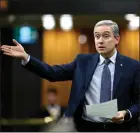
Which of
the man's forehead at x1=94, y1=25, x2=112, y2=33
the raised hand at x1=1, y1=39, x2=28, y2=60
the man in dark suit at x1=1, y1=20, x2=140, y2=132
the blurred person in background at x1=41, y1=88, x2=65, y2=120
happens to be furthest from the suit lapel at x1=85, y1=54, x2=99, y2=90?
the blurred person in background at x1=41, y1=88, x2=65, y2=120

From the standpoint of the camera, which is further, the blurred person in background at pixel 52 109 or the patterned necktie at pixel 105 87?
the blurred person in background at pixel 52 109

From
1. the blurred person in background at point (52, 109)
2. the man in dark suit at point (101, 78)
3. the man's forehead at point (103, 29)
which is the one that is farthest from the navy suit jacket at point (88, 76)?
the blurred person in background at point (52, 109)

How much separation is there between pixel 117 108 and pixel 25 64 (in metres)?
0.44

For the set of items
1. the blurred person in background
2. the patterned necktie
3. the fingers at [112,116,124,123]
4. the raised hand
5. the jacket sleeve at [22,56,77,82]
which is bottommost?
the blurred person in background

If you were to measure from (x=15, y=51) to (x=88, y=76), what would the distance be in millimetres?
336

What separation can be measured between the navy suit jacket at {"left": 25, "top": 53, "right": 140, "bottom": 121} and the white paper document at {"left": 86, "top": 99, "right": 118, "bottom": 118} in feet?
0.11

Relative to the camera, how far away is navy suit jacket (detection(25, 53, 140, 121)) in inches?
75.1

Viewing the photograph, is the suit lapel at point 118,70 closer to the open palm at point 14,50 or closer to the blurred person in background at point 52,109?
the open palm at point 14,50

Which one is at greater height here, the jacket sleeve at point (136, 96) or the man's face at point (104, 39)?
the man's face at point (104, 39)

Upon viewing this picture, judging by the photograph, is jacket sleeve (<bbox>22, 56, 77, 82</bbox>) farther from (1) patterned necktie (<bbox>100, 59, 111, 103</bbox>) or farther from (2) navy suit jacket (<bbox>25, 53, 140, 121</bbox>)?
(1) patterned necktie (<bbox>100, 59, 111, 103</bbox>)

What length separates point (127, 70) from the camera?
194 centimetres

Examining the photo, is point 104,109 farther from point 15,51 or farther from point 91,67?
point 15,51

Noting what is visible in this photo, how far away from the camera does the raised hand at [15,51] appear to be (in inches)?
74.1

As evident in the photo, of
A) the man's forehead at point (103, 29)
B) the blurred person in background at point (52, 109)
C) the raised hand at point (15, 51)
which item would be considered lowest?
the blurred person in background at point (52, 109)
